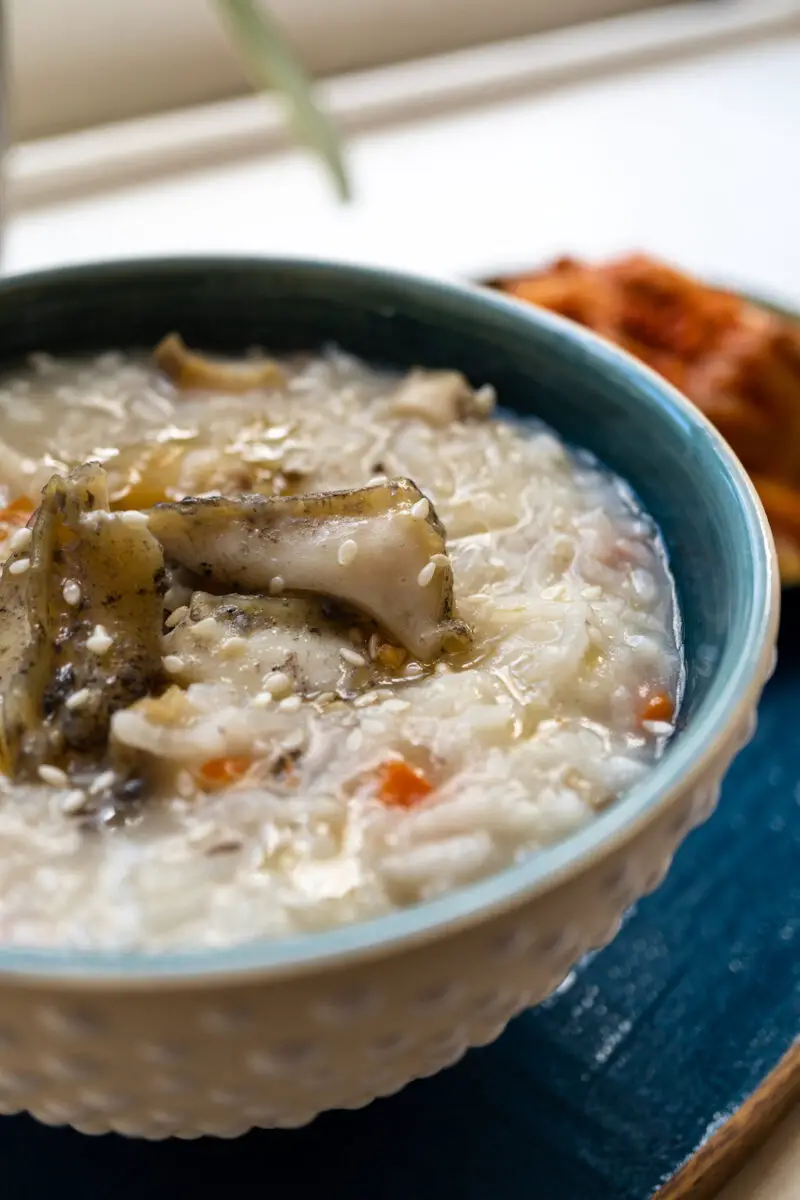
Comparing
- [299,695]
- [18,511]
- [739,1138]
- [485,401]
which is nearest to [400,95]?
[485,401]

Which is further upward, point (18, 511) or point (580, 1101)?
point (18, 511)

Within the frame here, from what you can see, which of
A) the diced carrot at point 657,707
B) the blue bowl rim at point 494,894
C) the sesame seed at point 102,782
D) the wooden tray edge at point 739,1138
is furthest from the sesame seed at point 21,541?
the wooden tray edge at point 739,1138

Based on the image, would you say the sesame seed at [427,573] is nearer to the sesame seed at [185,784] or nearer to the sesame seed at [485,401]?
the sesame seed at [185,784]

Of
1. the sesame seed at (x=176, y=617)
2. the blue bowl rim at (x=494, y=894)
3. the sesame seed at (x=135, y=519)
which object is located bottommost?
the sesame seed at (x=176, y=617)

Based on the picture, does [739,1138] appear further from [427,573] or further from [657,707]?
[427,573]

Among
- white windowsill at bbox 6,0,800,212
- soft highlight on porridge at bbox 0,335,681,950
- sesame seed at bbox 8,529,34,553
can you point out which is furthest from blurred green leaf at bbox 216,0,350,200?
white windowsill at bbox 6,0,800,212

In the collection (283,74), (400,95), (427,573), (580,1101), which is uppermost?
(283,74)
